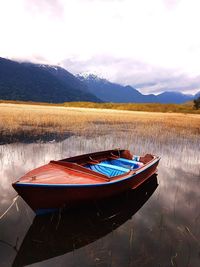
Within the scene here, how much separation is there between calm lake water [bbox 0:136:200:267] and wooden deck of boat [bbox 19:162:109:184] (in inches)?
46.1

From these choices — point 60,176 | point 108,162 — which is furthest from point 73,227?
point 108,162

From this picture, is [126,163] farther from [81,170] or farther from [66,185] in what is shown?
[66,185]

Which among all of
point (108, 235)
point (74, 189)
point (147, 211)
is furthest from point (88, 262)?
point (147, 211)

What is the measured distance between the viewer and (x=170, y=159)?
19219 millimetres

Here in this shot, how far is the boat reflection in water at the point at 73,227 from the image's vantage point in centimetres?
731

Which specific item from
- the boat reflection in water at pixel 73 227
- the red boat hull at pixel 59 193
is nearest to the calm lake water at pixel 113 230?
the boat reflection in water at pixel 73 227

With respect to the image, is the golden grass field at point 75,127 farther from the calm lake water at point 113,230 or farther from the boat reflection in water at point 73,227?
the boat reflection in water at point 73,227

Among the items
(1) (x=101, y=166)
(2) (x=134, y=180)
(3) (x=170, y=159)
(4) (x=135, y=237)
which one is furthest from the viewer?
(3) (x=170, y=159)

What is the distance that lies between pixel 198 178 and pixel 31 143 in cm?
1318

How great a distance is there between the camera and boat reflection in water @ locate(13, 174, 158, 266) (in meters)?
7.31

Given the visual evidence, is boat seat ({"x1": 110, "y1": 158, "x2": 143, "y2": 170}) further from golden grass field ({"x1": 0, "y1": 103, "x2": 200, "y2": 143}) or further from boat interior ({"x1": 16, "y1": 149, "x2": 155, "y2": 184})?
golden grass field ({"x1": 0, "y1": 103, "x2": 200, "y2": 143})

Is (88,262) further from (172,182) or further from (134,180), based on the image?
(172,182)

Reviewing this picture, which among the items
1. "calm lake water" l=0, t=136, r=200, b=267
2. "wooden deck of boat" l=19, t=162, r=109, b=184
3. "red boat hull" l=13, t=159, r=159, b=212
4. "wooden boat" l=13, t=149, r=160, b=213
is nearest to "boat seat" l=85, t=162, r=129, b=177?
"wooden boat" l=13, t=149, r=160, b=213

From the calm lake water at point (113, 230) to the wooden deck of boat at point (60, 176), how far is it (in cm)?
117
